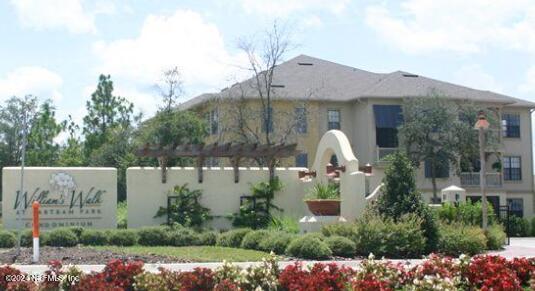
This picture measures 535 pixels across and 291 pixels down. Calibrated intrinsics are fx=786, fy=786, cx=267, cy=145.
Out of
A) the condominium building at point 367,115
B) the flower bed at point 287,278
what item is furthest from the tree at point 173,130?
the flower bed at point 287,278

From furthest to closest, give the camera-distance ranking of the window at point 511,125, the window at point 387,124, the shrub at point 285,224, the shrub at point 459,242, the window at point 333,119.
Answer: the window at point 511,125 < the window at point 333,119 < the window at point 387,124 < the shrub at point 285,224 < the shrub at point 459,242

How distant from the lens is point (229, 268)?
480 inches

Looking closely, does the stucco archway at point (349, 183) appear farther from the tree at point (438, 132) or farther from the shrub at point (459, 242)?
the tree at point (438, 132)

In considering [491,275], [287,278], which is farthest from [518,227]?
[287,278]

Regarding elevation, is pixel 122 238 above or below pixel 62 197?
below

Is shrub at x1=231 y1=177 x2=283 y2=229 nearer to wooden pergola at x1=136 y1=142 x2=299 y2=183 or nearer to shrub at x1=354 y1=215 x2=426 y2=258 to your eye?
wooden pergola at x1=136 y1=142 x2=299 y2=183

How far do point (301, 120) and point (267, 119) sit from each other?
3253 mm

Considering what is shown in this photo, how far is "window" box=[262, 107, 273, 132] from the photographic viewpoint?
144 ft

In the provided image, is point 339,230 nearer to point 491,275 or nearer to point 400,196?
point 400,196

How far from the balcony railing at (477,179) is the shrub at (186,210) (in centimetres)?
2369

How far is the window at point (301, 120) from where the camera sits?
149 feet

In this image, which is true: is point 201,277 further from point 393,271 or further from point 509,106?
point 509,106

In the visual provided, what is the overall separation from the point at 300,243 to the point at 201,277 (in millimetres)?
7201

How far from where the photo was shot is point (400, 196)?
69.4ft
